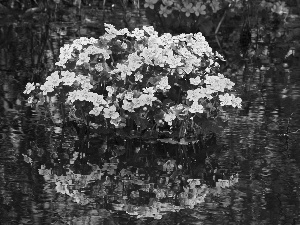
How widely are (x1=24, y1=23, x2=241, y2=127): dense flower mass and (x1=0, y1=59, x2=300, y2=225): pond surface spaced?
35 centimetres

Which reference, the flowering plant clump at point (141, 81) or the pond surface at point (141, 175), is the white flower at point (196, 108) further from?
the pond surface at point (141, 175)

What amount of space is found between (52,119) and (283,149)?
76.4 inches

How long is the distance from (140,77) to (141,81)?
5 centimetres

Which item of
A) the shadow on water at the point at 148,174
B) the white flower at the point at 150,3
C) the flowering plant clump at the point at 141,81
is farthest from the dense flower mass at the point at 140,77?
the white flower at the point at 150,3

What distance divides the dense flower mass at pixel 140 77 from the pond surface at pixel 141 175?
351mm

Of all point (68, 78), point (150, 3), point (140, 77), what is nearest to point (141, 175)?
point (140, 77)

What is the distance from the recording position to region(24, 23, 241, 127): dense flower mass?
6738 mm

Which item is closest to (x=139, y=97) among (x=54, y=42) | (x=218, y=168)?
(x=218, y=168)

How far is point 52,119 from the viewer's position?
7.51m

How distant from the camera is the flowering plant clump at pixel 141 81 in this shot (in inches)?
266

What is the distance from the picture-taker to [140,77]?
677 centimetres

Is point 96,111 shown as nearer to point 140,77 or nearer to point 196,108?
point 140,77

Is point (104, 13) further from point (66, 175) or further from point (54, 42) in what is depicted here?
point (66, 175)

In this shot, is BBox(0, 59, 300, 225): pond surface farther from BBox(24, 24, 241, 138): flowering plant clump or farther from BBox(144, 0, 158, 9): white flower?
BBox(144, 0, 158, 9): white flower
